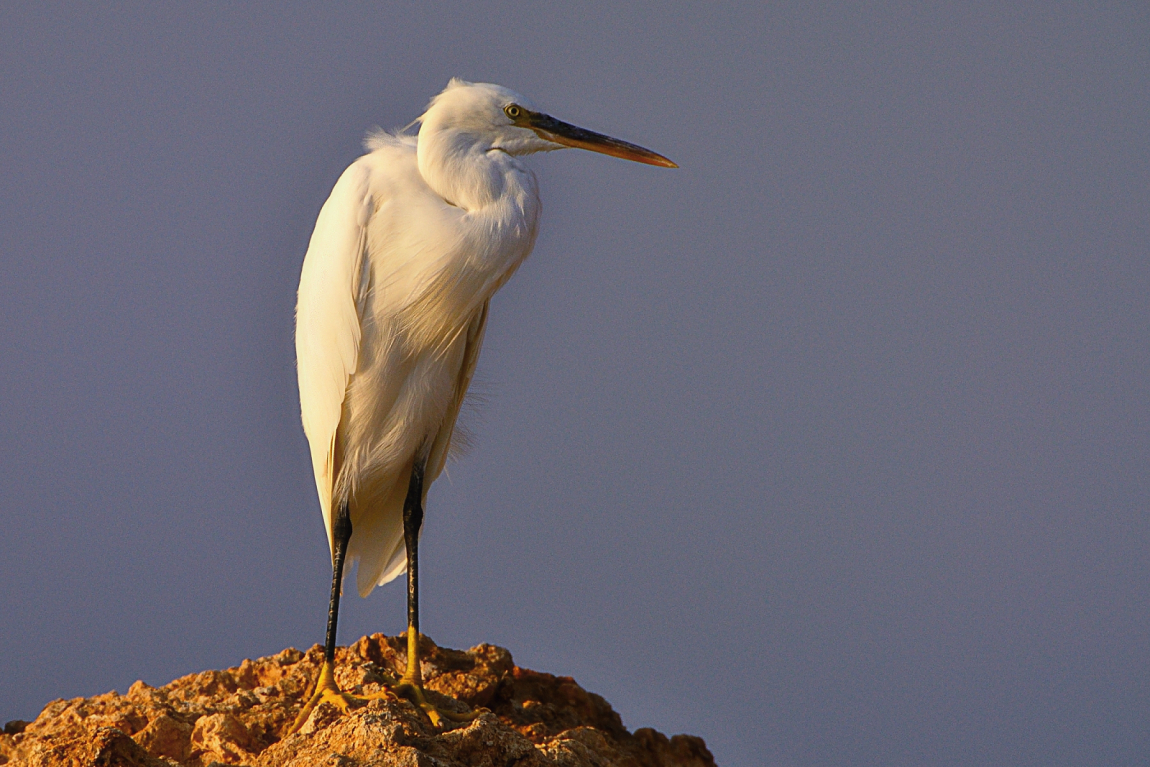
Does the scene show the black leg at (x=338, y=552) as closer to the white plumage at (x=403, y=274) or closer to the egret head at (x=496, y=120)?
the white plumage at (x=403, y=274)

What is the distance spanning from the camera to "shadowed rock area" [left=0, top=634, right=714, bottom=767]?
3.94 metres

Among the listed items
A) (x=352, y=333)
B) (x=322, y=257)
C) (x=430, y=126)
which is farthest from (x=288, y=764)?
(x=430, y=126)

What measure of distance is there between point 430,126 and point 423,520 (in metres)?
1.94

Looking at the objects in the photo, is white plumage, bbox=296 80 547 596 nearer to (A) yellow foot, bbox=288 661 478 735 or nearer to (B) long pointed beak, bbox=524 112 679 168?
(B) long pointed beak, bbox=524 112 679 168

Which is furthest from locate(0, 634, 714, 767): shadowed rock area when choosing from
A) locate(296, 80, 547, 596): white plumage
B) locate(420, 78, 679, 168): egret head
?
locate(420, 78, 679, 168): egret head

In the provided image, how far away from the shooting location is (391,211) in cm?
506

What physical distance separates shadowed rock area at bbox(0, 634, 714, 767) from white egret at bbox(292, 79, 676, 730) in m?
0.29

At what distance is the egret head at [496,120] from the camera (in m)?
5.07

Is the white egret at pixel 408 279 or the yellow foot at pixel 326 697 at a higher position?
the white egret at pixel 408 279

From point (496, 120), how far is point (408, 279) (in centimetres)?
82

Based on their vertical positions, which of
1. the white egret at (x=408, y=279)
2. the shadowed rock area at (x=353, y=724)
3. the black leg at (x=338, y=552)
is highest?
the white egret at (x=408, y=279)

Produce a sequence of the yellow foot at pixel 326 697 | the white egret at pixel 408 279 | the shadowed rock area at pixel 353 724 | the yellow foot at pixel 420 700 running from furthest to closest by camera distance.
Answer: the white egret at pixel 408 279 < the yellow foot at pixel 420 700 < the yellow foot at pixel 326 697 < the shadowed rock area at pixel 353 724

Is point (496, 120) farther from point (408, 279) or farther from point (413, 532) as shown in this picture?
point (413, 532)

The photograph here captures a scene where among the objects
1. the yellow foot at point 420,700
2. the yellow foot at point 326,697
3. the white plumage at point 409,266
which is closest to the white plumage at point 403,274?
the white plumage at point 409,266
